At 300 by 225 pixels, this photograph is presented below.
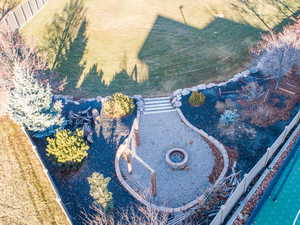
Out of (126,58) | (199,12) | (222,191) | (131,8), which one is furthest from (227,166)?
(131,8)

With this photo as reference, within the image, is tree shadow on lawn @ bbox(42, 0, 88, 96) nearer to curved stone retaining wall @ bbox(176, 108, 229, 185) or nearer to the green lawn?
the green lawn

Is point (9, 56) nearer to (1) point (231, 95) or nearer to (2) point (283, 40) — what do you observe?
(1) point (231, 95)

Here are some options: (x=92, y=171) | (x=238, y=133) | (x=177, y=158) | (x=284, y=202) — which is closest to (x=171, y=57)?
(x=238, y=133)

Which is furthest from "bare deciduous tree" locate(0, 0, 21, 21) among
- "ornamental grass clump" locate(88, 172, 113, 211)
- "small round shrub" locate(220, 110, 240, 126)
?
"small round shrub" locate(220, 110, 240, 126)

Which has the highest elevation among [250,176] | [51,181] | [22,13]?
[22,13]

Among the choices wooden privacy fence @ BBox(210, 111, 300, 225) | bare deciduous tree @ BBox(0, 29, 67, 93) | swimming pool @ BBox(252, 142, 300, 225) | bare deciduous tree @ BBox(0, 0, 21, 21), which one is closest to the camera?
wooden privacy fence @ BBox(210, 111, 300, 225)

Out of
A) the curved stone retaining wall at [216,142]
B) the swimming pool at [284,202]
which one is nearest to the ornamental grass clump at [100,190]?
the curved stone retaining wall at [216,142]

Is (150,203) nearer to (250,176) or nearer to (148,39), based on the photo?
(250,176)
